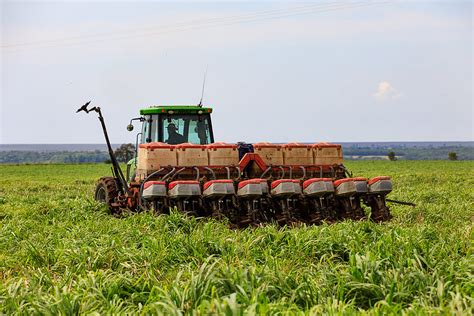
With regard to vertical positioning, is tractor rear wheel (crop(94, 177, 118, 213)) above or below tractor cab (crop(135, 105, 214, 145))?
below

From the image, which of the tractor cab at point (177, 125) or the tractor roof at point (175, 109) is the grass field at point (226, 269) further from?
the tractor roof at point (175, 109)

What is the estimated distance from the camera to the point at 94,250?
363 inches

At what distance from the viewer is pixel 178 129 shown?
15648mm

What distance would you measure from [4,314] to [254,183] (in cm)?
708

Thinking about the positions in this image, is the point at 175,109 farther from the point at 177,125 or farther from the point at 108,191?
the point at 108,191

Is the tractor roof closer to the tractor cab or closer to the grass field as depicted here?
the tractor cab

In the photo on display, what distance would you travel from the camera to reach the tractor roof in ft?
50.3

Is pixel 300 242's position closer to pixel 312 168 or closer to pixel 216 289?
pixel 216 289

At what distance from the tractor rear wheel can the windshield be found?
46.7 inches

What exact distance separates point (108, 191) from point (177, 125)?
208 centimetres

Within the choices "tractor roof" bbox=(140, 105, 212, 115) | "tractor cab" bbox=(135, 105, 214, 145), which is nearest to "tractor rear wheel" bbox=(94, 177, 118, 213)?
"tractor cab" bbox=(135, 105, 214, 145)

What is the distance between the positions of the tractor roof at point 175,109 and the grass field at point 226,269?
3483 millimetres

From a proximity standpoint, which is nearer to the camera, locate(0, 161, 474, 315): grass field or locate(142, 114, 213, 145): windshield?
locate(0, 161, 474, 315): grass field

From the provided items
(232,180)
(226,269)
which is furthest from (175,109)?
(226,269)
